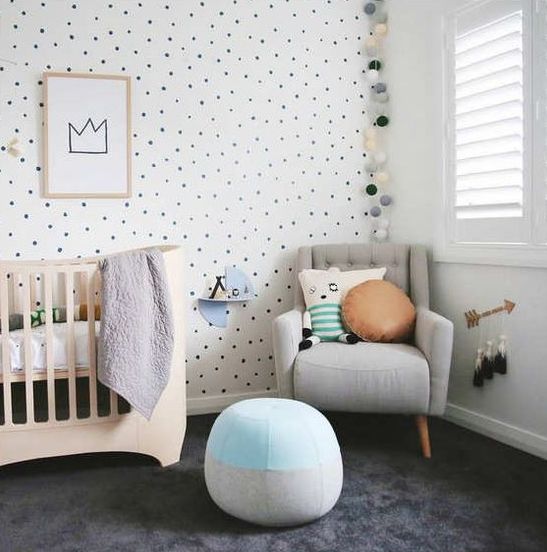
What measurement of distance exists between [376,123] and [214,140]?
866 millimetres

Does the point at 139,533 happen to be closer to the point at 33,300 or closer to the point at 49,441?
the point at 49,441

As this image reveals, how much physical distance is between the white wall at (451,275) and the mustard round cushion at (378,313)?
30 centimetres

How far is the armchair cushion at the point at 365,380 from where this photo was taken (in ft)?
7.68

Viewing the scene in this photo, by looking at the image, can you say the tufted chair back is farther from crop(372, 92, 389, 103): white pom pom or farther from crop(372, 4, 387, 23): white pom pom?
crop(372, 4, 387, 23): white pom pom

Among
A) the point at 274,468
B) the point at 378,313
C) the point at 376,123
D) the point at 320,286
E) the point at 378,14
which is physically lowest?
the point at 274,468

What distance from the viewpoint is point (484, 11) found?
258 centimetres

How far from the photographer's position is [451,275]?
2.85 meters

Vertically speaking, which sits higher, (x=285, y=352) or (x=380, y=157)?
(x=380, y=157)

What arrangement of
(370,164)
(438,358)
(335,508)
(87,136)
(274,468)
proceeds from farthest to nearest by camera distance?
(370,164), (87,136), (438,358), (335,508), (274,468)

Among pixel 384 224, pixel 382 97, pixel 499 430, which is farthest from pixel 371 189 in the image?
pixel 499 430

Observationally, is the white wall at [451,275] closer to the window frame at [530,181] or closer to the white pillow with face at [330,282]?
the window frame at [530,181]

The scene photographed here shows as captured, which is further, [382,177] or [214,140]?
[382,177]

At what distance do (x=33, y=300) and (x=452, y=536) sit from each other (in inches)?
77.9

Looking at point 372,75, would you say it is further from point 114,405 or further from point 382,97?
point 114,405
